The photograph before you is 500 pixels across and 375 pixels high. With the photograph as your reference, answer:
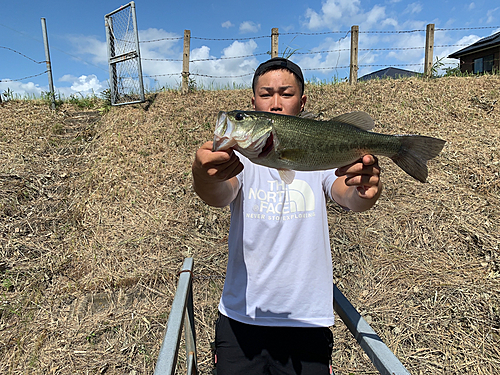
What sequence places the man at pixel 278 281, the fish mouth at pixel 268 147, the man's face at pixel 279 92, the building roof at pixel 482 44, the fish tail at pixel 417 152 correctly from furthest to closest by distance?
the building roof at pixel 482 44
the man's face at pixel 279 92
the man at pixel 278 281
the fish tail at pixel 417 152
the fish mouth at pixel 268 147

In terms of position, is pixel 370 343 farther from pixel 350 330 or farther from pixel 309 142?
pixel 309 142

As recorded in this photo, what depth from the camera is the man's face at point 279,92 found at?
8.11 ft

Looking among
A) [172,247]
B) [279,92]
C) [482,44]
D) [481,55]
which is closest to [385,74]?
[172,247]

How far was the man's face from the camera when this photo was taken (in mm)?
2473

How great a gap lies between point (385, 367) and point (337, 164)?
45.7 inches

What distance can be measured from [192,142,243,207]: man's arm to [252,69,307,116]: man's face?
2.71ft

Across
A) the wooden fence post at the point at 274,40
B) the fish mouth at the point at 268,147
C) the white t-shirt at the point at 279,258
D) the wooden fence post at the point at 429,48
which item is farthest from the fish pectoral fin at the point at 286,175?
the wooden fence post at the point at 429,48

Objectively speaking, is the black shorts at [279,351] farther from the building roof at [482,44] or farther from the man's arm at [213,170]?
the building roof at [482,44]

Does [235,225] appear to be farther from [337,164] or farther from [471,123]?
[471,123]

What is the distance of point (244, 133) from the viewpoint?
1.71 metres

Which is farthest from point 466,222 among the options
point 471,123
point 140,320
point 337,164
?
point 140,320

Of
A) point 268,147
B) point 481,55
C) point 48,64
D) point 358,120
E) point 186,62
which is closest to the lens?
point 268,147

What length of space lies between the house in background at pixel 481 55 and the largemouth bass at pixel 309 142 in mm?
28149

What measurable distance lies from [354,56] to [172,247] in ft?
35.6
